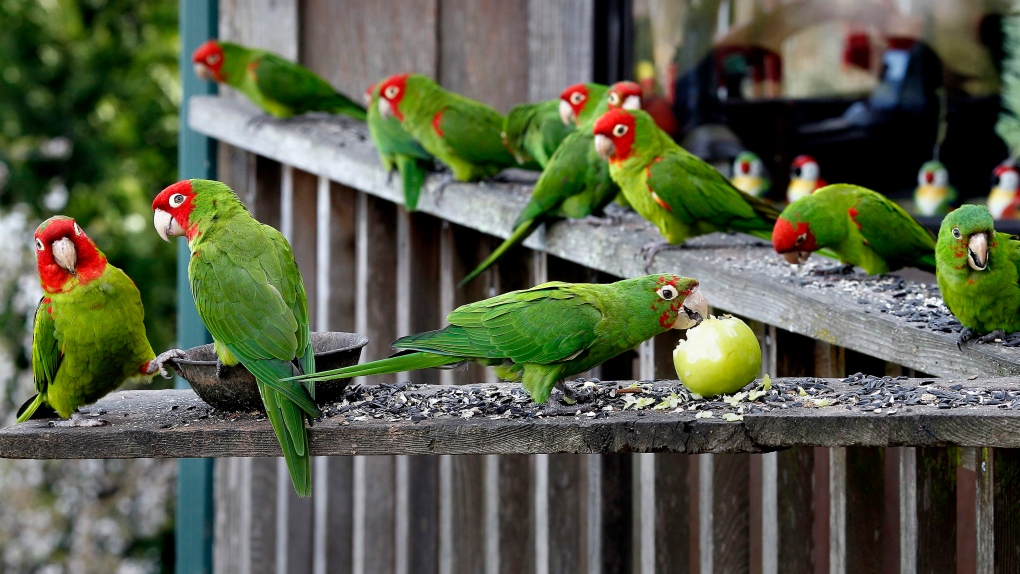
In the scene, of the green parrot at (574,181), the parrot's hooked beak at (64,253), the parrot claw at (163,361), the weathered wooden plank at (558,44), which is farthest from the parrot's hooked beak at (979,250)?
the weathered wooden plank at (558,44)

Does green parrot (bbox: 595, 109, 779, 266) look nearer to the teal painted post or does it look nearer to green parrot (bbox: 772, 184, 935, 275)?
green parrot (bbox: 772, 184, 935, 275)

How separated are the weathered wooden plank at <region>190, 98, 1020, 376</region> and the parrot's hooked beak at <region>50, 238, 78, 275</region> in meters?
1.32

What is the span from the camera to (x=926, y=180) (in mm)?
4125

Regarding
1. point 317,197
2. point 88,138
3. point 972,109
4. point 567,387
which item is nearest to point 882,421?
point 567,387

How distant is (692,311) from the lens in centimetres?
214

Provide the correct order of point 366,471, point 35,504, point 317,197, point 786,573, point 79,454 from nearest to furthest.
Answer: point 79,454
point 786,573
point 366,471
point 317,197
point 35,504

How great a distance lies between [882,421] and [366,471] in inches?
96.5

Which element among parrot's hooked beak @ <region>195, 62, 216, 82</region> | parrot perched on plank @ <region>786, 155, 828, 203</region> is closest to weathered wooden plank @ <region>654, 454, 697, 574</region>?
parrot perched on plank @ <region>786, 155, 828, 203</region>

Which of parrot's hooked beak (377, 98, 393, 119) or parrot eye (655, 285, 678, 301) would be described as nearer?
parrot eye (655, 285, 678, 301)

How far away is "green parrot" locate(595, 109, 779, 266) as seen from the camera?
3.36 m

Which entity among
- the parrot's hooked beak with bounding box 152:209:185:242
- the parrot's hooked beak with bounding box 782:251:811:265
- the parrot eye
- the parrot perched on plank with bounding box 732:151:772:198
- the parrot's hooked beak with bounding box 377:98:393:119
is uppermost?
the parrot's hooked beak with bounding box 377:98:393:119

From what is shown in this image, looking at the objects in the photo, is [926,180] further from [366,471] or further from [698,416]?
[698,416]

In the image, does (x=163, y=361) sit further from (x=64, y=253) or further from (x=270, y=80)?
(x=270, y=80)

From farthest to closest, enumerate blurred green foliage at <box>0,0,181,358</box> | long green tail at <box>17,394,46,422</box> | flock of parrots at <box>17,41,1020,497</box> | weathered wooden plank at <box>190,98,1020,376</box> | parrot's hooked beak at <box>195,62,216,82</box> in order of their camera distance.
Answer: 1. blurred green foliage at <box>0,0,181,358</box>
2. parrot's hooked beak at <box>195,62,216,82</box>
3. long green tail at <box>17,394,46,422</box>
4. weathered wooden plank at <box>190,98,1020,376</box>
5. flock of parrots at <box>17,41,1020,497</box>
